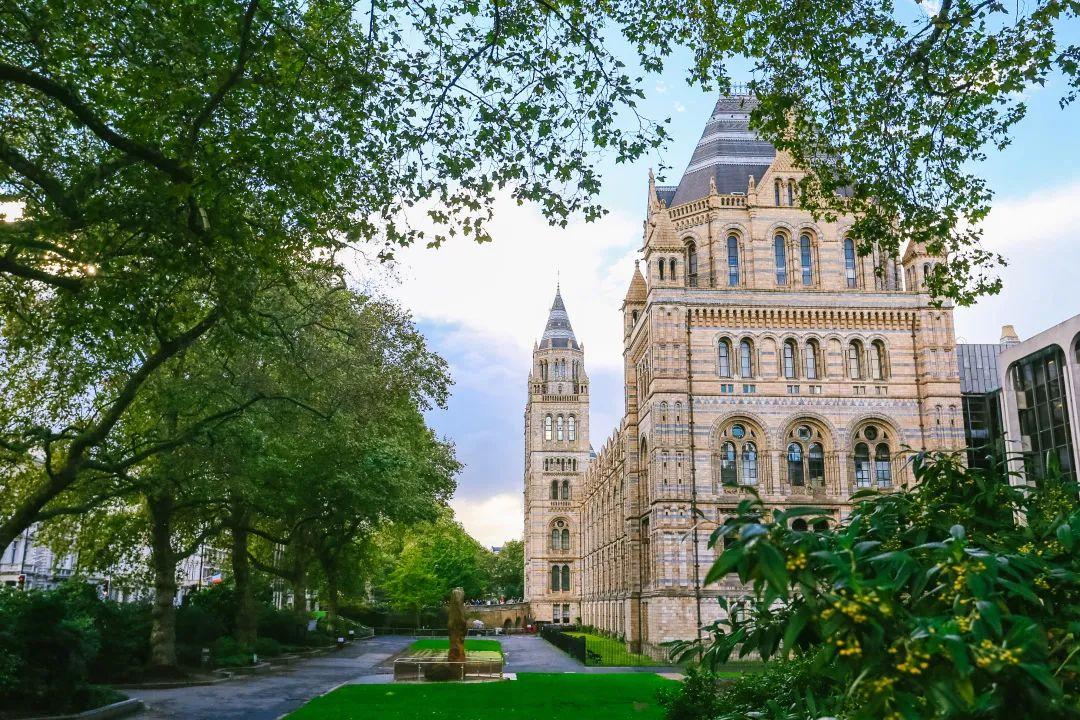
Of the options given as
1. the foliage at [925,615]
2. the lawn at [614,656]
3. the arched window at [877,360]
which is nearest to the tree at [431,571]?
the lawn at [614,656]

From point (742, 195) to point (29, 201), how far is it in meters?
34.7

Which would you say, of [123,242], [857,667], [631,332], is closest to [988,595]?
[857,667]

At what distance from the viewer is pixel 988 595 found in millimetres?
Result: 3809

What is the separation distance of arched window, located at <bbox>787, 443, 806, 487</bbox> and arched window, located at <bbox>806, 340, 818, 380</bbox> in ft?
10.8

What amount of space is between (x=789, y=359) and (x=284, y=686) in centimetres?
2605

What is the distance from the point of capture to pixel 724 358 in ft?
135

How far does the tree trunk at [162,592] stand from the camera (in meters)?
25.9

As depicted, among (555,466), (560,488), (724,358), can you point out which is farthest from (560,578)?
(724,358)

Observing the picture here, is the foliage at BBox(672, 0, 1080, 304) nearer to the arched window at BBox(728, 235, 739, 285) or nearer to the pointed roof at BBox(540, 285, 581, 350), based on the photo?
the arched window at BBox(728, 235, 739, 285)

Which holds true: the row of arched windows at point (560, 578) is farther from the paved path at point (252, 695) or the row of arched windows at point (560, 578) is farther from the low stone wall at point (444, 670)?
the low stone wall at point (444, 670)

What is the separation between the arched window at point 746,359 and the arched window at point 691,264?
387 cm

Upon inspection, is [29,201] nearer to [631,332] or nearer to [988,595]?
[988,595]

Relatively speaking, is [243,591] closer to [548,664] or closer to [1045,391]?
[548,664]

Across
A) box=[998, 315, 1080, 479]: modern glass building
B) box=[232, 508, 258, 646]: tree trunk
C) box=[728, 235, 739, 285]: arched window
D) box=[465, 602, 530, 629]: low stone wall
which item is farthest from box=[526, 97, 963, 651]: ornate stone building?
box=[465, 602, 530, 629]: low stone wall
